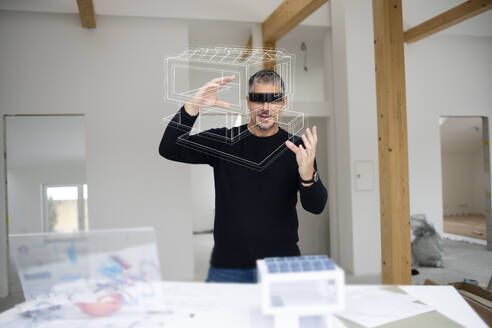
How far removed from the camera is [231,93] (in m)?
1.73

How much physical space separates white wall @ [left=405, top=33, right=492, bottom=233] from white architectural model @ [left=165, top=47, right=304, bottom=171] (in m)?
3.04

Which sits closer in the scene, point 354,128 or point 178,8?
point 178,8

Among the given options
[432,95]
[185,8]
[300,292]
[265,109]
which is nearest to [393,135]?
[265,109]

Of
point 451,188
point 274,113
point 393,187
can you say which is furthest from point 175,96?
point 451,188

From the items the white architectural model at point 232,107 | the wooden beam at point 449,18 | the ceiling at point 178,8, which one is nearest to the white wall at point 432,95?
the wooden beam at point 449,18

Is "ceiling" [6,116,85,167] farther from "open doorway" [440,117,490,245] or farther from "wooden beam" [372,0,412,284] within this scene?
"open doorway" [440,117,490,245]

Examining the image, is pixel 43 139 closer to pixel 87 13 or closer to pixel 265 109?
pixel 87 13

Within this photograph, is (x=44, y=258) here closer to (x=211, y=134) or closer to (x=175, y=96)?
(x=211, y=134)

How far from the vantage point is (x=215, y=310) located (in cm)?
125

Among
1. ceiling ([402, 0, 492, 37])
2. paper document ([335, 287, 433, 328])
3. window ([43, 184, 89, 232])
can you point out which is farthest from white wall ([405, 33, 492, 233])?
window ([43, 184, 89, 232])

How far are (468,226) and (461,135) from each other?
1671 mm

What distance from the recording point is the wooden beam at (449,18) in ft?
10.7

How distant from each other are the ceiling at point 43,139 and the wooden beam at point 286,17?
6.05ft

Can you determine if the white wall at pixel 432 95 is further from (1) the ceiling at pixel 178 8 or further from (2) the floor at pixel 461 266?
(1) the ceiling at pixel 178 8
